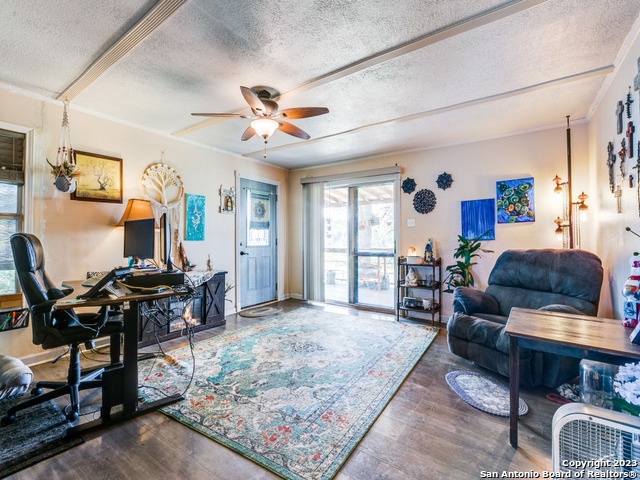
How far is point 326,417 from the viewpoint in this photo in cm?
194

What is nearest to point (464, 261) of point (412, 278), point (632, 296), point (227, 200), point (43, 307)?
point (412, 278)

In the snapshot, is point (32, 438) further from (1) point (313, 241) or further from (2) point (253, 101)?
(1) point (313, 241)

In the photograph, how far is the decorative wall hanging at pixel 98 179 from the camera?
3.05 m

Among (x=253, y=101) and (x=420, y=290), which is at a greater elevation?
(x=253, y=101)

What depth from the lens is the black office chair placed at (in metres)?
1.80

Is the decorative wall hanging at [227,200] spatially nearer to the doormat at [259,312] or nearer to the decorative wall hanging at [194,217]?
the decorative wall hanging at [194,217]

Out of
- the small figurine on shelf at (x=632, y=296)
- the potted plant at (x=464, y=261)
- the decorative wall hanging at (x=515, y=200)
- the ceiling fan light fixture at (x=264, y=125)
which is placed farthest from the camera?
the potted plant at (x=464, y=261)

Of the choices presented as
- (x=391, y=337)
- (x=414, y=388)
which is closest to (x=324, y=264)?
(x=391, y=337)

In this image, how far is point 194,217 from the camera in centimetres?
409

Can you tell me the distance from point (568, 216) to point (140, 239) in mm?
4940

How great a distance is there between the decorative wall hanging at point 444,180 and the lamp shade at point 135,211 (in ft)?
13.0

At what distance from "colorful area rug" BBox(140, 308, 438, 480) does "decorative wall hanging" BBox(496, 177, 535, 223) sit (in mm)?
1829

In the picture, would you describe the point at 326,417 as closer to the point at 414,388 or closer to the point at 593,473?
the point at 414,388

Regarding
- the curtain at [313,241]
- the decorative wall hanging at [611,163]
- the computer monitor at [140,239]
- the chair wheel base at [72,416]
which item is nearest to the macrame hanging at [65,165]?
the computer monitor at [140,239]
